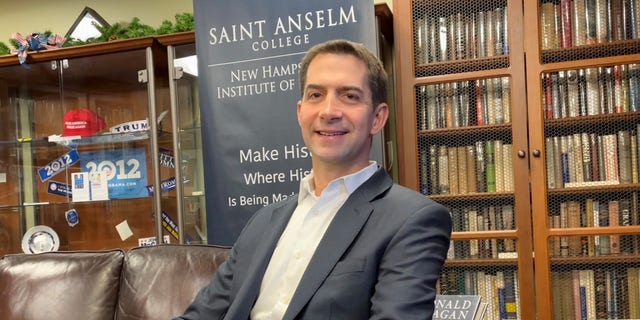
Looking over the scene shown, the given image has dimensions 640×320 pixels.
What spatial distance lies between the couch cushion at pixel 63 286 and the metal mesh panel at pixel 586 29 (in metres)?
2.05

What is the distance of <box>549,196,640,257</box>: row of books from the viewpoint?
266 cm

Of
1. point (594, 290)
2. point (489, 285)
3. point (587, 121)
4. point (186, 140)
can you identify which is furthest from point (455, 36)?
point (186, 140)

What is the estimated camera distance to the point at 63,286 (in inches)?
92.1

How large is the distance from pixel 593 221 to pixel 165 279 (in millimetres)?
1830

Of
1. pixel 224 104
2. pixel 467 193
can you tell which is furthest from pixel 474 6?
pixel 224 104

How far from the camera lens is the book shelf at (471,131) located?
273 centimetres

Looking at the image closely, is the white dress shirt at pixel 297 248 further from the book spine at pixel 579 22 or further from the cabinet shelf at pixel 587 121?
the book spine at pixel 579 22

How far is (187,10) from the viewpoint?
3.54 metres

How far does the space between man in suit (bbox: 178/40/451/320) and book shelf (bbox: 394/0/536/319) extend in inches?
53.3

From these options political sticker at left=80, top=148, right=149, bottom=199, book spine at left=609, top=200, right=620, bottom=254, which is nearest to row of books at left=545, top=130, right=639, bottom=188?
book spine at left=609, top=200, right=620, bottom=254

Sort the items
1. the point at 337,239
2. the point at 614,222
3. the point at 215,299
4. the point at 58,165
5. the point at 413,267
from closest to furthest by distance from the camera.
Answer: the point at 413,267 < the point at 337,239 < the point at 215,299 < the point at 614,222 < the point at 58,165

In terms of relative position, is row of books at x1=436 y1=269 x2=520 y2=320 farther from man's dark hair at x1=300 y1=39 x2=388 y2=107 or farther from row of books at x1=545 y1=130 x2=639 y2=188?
man's dark hair at x1=300 y1=39 x2=388 y2=107

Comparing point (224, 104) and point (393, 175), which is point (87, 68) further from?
point (393, 175)

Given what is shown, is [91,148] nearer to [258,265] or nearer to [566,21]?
[258,265]
